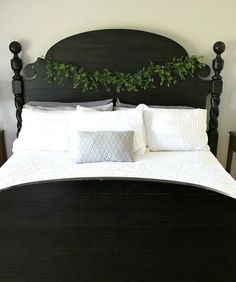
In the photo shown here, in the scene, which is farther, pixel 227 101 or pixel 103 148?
pixel 227 101

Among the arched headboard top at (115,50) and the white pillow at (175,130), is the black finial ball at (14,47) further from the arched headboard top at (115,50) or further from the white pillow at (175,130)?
the white pillow at (175,130)

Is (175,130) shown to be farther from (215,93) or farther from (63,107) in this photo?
(63,107)

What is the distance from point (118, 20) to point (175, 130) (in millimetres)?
1129

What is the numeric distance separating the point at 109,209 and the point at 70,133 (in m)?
1.17

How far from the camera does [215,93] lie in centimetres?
286

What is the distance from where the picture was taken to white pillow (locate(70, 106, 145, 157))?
2488 millimetres

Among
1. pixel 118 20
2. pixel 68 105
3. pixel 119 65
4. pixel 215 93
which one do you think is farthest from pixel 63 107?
pixel 215 93

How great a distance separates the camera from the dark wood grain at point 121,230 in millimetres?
1503

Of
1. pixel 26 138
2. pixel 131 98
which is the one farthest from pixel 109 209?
pixel 131 98

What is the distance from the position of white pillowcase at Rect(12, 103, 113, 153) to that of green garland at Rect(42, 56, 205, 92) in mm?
382

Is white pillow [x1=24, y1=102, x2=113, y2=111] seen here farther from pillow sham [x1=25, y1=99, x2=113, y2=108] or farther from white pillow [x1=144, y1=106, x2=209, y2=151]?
white pillow [x1=144, y1=106, x2=209, y2=151]

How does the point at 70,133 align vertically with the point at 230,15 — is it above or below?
below

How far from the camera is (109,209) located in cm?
150

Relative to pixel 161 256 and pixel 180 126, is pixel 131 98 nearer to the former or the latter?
pixel 180 126
